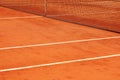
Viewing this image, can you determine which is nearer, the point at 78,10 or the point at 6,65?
the point at 6,65

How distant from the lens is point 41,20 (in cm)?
626

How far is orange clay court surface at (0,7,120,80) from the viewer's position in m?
3.13

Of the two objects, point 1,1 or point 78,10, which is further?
point 1,1

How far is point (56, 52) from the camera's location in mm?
3898

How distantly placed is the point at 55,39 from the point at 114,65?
1.38 m

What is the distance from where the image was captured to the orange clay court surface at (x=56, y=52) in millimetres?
3133

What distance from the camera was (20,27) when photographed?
17.8ft

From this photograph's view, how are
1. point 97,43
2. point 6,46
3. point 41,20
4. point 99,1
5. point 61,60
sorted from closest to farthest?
1. point 61,60
2. point 6,46
3. point 97,43
4. point 41,20
5. point 99,1

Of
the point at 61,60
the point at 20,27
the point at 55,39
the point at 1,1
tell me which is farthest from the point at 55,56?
the point at 1,1

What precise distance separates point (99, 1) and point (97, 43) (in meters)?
6.25

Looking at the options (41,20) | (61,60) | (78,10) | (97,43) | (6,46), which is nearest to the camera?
(61,60)

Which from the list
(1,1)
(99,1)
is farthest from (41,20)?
(99,1)

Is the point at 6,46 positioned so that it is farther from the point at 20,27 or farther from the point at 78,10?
the point at 78,10

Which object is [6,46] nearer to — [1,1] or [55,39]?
[55,39]
